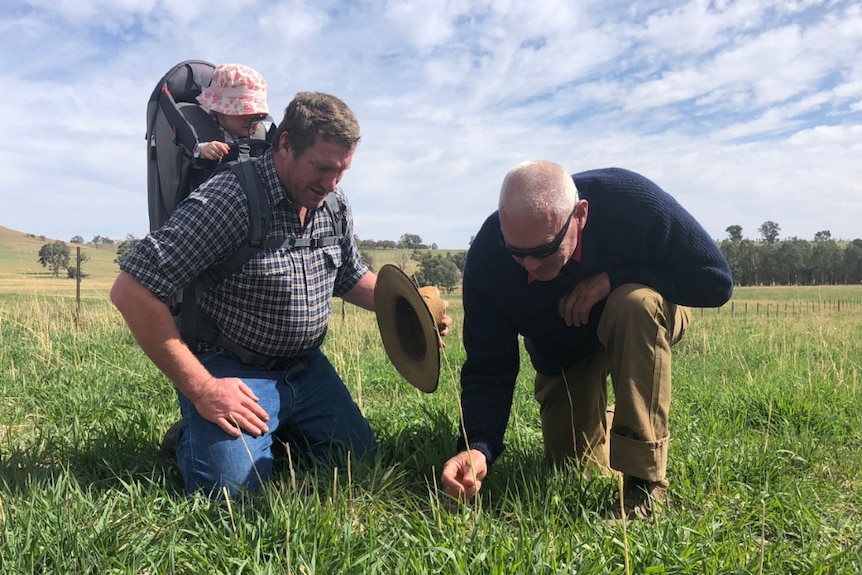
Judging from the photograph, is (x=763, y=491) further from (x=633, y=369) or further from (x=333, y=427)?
(x=333, y=427)

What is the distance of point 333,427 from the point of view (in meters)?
3.32

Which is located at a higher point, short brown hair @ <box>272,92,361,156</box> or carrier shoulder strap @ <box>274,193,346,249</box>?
short brown hair @ <box>272,92,361,156</box>

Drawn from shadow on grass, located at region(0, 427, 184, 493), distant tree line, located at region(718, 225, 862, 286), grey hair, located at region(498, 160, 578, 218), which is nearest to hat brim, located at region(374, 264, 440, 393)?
grey hair, located at region(498, 160, 578, 218)

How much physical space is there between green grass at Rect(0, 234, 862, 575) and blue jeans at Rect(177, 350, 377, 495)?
134mm

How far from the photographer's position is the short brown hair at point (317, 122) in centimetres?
297

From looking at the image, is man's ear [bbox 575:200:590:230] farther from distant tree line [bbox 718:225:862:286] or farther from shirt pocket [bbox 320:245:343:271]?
distant tree line [bbox 718:225:862:286]

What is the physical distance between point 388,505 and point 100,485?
1.40 meters

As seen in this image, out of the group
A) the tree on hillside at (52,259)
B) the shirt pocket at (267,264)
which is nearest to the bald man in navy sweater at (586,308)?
the shirt pocket at (267,264)

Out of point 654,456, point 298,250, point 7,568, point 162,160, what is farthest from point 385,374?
Result: point 7,568

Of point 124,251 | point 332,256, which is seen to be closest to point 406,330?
point 332,256

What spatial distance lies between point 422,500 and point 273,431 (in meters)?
0.95

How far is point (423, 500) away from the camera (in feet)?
8.36

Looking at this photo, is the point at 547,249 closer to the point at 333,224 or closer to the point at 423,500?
the point at 423,500

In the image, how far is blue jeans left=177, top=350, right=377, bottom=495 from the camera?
2717 mm
